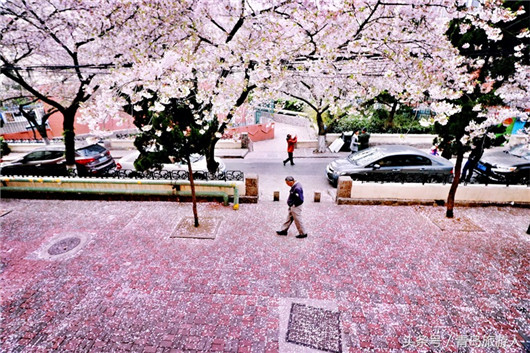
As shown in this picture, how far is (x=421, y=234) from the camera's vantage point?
24.2ft

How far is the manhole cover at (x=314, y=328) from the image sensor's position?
425 centimetres

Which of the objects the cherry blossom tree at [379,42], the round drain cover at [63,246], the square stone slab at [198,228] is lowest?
the round drain cover at [63,246]

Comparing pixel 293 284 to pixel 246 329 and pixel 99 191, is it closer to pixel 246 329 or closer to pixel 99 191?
pixel 246 329

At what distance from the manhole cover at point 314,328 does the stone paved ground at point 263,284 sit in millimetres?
18

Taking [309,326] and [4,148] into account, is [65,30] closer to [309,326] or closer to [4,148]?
[309,326]

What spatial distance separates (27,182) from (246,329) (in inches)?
388

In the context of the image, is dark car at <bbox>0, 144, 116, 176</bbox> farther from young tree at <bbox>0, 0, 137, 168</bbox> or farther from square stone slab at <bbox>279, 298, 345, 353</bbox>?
square stone slab at <bbox>279, 298, 345, 353</bbox>

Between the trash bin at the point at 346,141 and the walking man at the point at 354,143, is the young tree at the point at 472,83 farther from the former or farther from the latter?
the trash bin at the point at 346,141

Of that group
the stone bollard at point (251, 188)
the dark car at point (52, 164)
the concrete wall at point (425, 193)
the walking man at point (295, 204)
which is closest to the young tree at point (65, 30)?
the dark car at point (52, 164)

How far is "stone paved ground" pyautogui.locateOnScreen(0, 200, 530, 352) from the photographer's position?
436 cm

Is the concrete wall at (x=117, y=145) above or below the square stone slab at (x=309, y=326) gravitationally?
above

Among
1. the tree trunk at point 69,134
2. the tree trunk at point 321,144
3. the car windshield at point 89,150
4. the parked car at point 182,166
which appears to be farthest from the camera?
the tree trunk at point 321,144

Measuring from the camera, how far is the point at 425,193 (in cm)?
922

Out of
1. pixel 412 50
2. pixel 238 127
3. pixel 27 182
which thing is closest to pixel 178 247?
pixel 27 182
